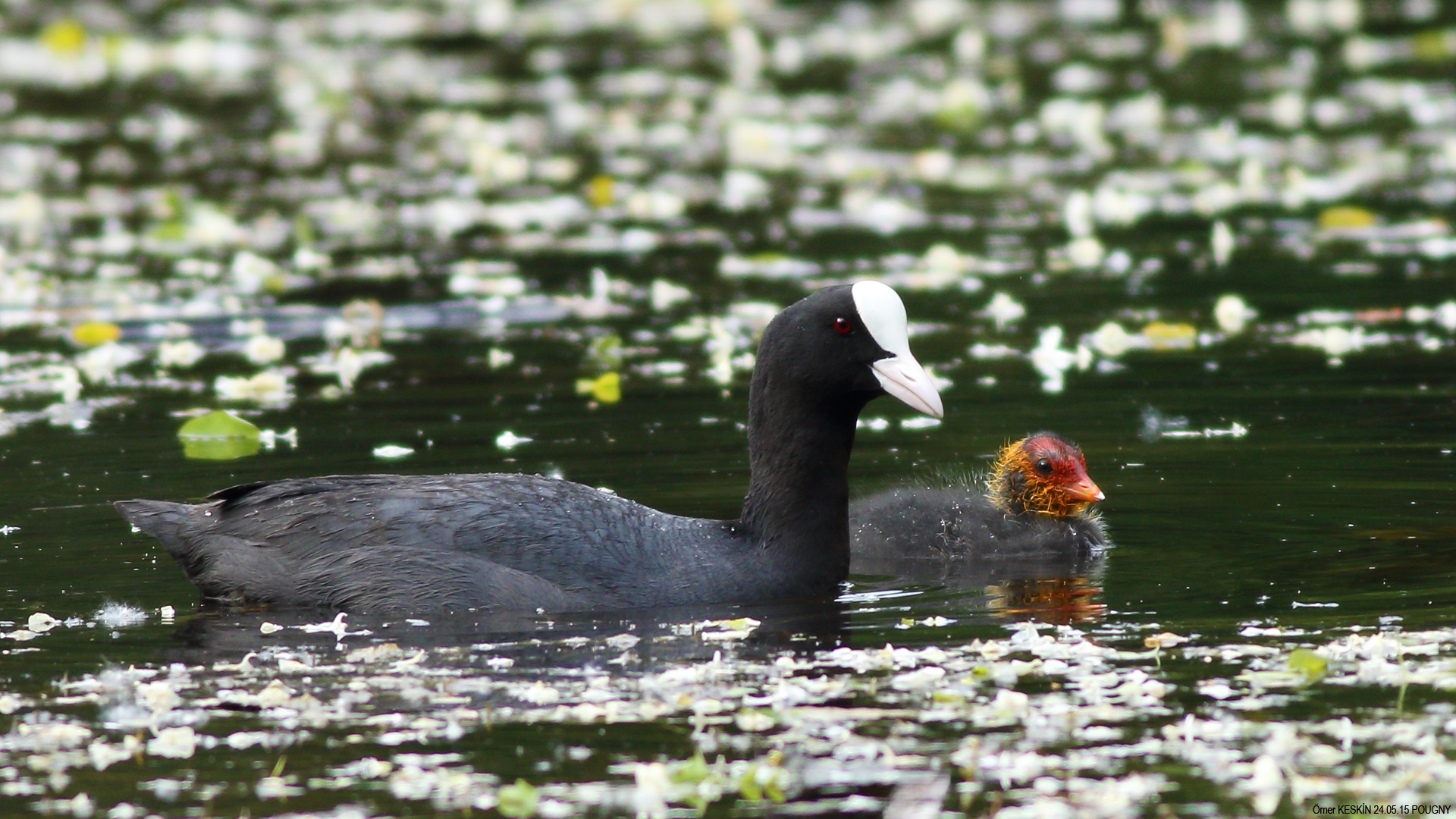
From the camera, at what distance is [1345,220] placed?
1789 centimetres

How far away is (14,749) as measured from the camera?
6.42 m

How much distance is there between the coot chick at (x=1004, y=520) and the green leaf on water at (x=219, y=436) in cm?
372

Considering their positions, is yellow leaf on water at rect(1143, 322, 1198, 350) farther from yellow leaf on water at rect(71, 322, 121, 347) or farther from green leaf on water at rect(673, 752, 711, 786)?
green leaf on water at rect(673, 752, 711, 786)

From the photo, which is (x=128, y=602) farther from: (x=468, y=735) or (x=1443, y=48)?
(x=1443, y=48)

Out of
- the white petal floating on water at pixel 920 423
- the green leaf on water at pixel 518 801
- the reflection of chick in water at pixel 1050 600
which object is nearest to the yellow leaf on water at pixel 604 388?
the white petal floating on water at pixel 920 423

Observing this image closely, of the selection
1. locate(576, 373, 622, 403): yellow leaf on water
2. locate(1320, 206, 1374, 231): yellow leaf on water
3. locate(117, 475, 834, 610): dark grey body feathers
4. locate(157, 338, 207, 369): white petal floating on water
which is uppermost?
locate(1320, 206, 1374, 231): yellow leaf on water

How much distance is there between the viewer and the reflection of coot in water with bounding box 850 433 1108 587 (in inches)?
384

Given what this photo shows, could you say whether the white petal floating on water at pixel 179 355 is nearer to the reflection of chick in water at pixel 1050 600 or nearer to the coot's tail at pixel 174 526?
the coot's tail at pixel 174 526

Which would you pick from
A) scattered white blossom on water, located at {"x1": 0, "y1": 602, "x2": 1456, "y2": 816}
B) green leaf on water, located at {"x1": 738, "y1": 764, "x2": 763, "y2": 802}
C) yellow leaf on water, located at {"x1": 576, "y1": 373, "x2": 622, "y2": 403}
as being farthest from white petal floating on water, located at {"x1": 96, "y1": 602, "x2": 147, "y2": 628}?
yellow leaf on water, located at {"x1": 576, "y1": 373, "x2": 622, "y2": 403}

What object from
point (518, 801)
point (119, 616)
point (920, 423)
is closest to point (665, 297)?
point (920, 423)

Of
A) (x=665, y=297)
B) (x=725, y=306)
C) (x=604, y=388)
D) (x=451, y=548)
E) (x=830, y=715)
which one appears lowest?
(x=830, y=715)

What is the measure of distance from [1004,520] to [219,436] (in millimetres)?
4672

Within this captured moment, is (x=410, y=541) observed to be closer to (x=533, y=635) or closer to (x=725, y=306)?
(x=533, y=635)

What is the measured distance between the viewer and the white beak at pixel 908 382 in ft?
27.6
